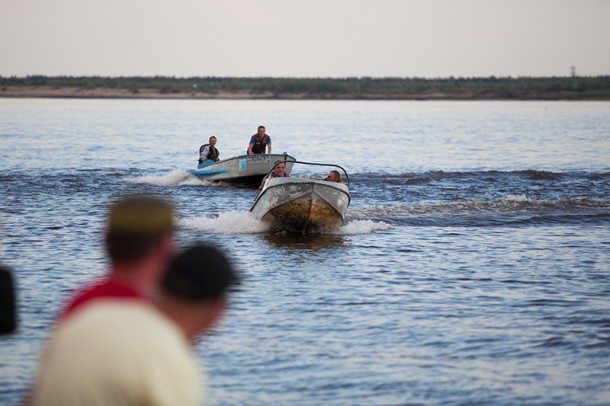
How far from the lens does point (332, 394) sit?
28.3ft

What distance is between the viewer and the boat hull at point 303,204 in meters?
18.0

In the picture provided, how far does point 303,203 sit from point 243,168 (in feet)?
33.8

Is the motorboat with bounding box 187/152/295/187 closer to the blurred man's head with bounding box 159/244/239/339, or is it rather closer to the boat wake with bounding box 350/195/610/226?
the boat wake with bounding box 350/195/610/226

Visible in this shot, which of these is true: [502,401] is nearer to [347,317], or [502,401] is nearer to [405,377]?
[405,377]

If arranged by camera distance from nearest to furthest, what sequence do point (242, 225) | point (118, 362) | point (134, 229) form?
point (118, 362) → point (134, 229) → point (242, 225)

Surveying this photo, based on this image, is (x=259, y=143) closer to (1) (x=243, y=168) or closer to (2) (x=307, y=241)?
(1) (x=243, y=168)

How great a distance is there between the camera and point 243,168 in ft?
92.4

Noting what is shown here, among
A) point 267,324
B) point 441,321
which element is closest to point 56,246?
point 267,324

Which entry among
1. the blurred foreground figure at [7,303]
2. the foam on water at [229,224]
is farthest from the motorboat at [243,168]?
the blurred foreground figure at [7,303]

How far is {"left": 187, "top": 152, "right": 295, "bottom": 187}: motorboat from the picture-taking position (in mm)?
27938

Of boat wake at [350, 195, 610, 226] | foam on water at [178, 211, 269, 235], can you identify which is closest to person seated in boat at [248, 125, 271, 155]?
boat wake at [350, 195, 610, 226]

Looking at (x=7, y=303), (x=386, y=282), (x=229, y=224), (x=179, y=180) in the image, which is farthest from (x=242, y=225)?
(x=7, y=303)

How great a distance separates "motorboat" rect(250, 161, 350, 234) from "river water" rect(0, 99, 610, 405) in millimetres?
300

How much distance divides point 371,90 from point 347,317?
140m
